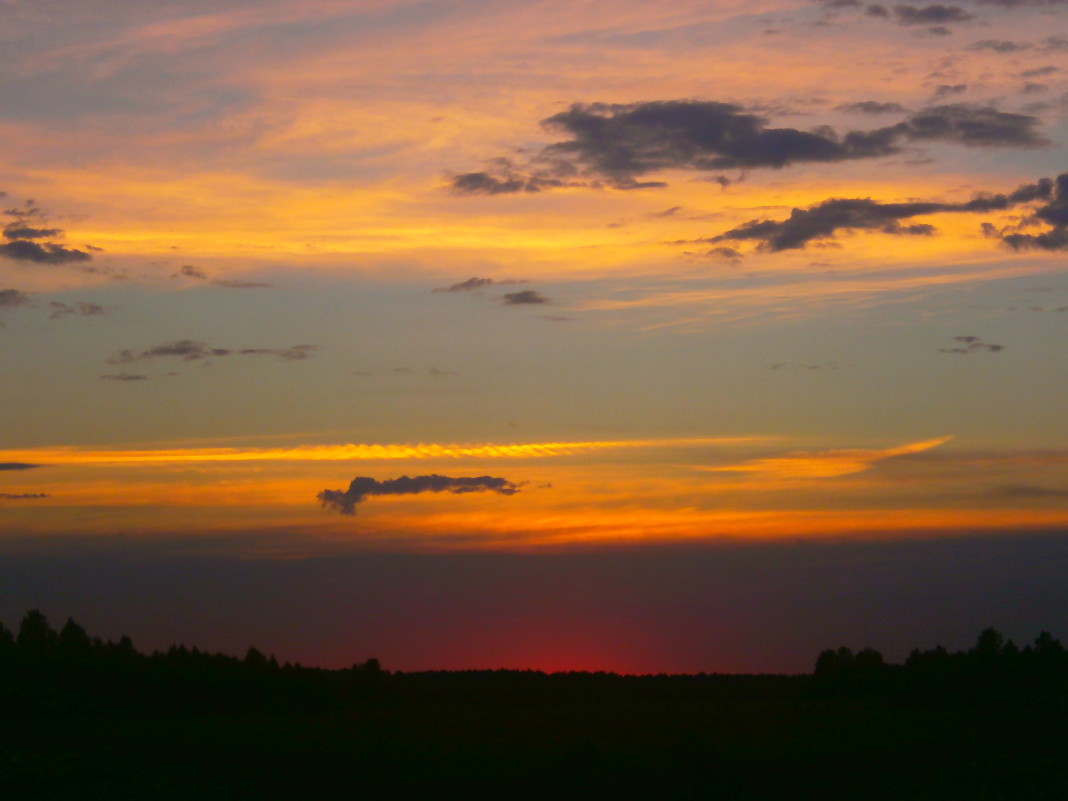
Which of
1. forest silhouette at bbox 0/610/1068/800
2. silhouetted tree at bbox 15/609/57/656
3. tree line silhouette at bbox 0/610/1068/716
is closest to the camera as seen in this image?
forest silhouette at bbox 0/610/1068/800

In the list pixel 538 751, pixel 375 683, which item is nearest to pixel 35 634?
pixel 375 683

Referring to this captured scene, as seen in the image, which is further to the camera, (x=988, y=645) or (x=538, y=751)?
(x=988, y=645)

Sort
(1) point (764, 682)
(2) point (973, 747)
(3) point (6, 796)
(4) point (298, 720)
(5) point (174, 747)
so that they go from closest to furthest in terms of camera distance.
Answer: (3) point (6, 796)
(5) point (174, 747)
(2) point (973, 747)
(4) point (298, 720)
(1) point (764, 682)

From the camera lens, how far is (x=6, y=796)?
59.2 m

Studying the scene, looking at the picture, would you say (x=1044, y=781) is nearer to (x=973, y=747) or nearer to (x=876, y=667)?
(x=973, y=747)

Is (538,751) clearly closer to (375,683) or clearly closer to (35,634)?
(375,683)

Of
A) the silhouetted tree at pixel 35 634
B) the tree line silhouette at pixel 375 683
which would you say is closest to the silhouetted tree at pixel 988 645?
the tree line silhouette at pixel 375 683

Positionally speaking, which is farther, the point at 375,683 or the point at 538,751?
the point at 375,683

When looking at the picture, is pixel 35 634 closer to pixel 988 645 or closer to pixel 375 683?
pixel 375 683

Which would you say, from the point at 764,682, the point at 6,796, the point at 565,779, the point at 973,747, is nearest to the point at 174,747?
the point at 6,796

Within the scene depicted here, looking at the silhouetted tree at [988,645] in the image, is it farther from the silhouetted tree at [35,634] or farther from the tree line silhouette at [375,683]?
the silhouetted tree at [35,634]

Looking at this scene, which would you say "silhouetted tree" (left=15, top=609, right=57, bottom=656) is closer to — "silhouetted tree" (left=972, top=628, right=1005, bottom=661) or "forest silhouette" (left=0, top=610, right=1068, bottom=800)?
"forest silhouette" (left=0, top=610, right=1068, bottom=800)

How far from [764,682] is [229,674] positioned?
215ft

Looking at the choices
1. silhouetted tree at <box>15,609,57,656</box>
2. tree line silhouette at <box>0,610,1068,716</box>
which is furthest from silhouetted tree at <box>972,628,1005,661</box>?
silhouetted tree at <box>15,609,57,656</box>
